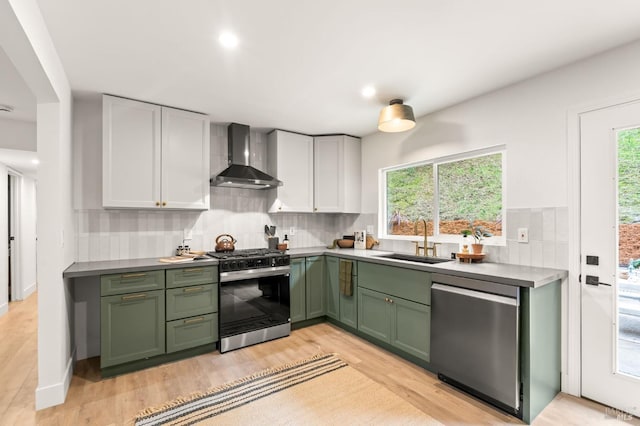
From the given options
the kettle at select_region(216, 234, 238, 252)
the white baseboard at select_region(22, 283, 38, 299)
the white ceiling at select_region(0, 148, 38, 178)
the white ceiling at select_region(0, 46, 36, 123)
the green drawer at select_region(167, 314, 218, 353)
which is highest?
the white ceiling at select_region(0, 46, 36, 123)

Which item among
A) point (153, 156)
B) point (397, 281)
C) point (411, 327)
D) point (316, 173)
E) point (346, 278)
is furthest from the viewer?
point (316, 173)

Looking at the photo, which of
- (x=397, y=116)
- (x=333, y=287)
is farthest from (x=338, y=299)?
(x=397, y=116)

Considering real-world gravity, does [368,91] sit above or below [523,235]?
above

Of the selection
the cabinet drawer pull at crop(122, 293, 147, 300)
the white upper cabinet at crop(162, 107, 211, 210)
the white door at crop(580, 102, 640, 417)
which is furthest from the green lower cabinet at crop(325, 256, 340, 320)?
the white door at crop(580, 102, 640, 417)

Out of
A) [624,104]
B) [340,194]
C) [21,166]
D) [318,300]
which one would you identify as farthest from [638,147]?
[21,166]

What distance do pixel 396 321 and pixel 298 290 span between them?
1186 mm

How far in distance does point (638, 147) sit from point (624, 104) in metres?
0.30

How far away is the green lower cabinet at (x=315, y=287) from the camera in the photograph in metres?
3.66

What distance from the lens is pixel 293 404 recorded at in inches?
85.0

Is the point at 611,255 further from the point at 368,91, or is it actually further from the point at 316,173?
the point at 316,173

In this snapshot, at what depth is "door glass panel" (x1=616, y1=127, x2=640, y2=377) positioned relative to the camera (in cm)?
199

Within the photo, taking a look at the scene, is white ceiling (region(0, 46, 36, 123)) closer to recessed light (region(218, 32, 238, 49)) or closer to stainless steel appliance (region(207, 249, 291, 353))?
recessed light (region(218, 32, 238, 49))

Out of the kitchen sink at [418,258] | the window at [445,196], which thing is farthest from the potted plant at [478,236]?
the kitchen sink at [418,258]

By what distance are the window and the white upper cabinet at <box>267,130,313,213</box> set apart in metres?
0.99
